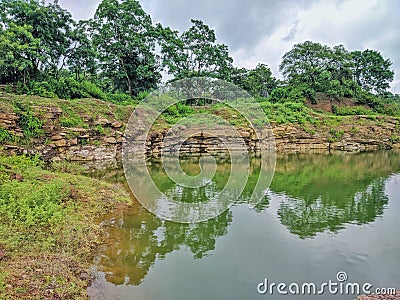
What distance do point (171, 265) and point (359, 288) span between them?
3.62 metres

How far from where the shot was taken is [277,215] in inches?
402

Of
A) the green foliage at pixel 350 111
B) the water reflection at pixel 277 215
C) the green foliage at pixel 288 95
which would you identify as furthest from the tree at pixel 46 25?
the green foliage at pixel 350 111

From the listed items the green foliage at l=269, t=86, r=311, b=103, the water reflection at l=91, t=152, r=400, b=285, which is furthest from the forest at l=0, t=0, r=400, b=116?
the water reflection at l=91, t=152, r=400, b=285

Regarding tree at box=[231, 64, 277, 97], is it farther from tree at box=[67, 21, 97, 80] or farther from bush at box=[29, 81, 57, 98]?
bush at box=[29, 81, 57, 98]

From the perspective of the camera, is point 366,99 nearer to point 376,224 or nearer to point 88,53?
point 88,53

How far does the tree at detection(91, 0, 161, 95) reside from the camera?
2923cm

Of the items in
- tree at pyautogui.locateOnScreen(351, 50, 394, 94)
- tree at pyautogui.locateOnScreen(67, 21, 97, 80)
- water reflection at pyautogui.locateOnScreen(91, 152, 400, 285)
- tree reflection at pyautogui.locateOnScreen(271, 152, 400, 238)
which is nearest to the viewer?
water reflection at pyautogui.locateOnScreen(91, 152, 400, 285)

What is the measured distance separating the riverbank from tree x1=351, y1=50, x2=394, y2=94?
55.2 feet

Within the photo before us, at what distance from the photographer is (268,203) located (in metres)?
11.7

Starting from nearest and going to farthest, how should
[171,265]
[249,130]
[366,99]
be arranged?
1. [171,265]
2. [249,130]
3. [366,99]

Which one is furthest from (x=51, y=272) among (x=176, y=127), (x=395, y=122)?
(x=395, y=122)

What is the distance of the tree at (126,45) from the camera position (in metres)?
29.2

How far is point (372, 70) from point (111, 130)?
43.0 meters

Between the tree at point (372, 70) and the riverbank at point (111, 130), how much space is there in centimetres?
1681
